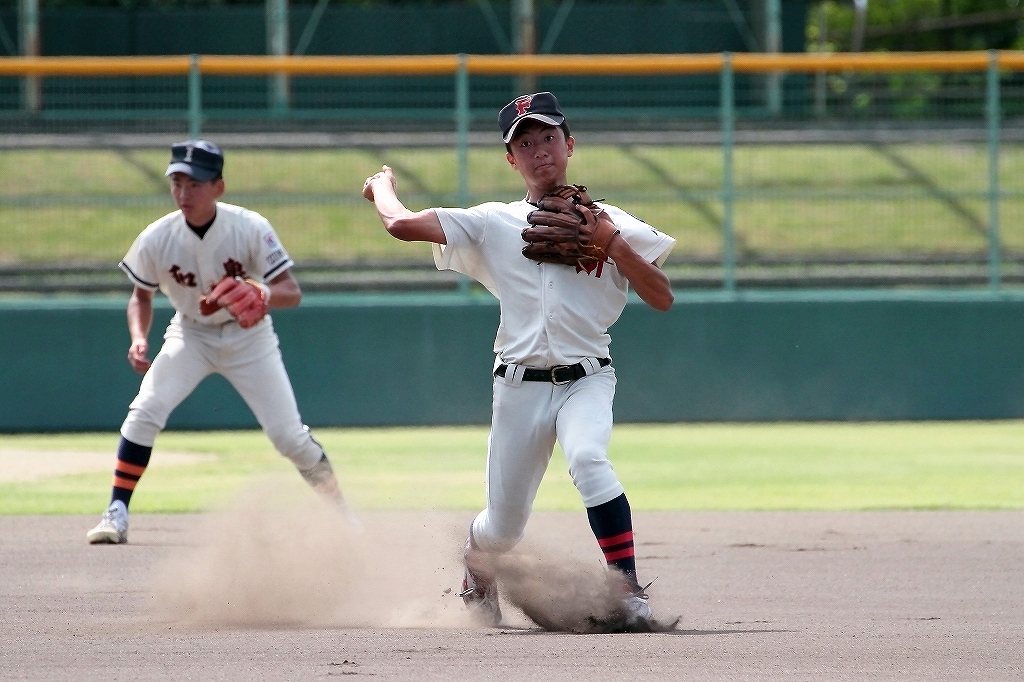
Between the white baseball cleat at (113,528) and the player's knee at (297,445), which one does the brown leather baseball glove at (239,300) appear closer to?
the player's knee at (297,445)

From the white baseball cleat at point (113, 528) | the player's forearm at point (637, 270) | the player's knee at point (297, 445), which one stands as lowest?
the white baseball cleat at point (113, 528)

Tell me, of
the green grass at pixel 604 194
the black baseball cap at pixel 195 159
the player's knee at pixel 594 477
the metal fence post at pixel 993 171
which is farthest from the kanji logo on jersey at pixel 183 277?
the metal fence post at pixel 993 171

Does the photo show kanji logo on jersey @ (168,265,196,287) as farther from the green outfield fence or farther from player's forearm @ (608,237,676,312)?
the green outfield fence

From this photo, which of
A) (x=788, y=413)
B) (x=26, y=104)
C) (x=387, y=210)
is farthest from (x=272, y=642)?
(x=26, y=104)

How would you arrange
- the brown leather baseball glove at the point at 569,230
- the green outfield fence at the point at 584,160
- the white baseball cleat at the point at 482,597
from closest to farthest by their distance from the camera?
the brown leather baseball glove at the point at 569,230 → the white baseball cleat at the point at 482,597 → the green outfield fence at the point at 584,160

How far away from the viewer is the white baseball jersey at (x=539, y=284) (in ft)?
16.7

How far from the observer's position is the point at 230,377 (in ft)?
25.7

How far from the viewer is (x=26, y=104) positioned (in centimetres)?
1598

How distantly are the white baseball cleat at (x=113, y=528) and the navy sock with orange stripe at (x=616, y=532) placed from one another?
3.33m

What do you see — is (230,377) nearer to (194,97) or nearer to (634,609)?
(634,609)

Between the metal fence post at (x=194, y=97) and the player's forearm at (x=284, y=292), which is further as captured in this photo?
the metal fence post at (x=194, y=97)

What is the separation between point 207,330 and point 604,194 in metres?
8.97

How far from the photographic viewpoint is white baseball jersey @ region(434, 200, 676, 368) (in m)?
5.09

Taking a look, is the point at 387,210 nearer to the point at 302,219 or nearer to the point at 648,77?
the point at 302,219
